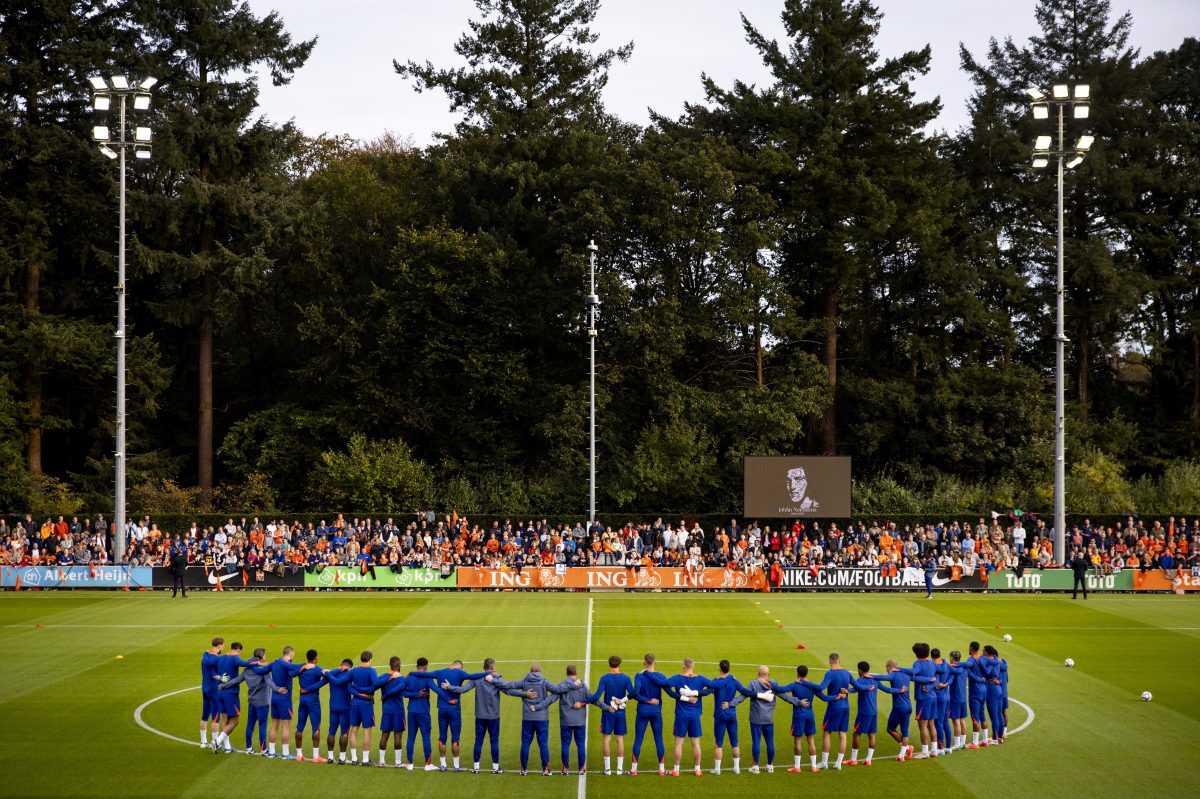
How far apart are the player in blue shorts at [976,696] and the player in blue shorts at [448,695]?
7720 mm

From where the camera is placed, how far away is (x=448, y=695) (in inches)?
620

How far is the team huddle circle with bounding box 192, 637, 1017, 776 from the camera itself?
617 inches

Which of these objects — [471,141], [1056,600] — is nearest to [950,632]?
[1056,600]

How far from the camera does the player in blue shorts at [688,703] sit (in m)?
15.6

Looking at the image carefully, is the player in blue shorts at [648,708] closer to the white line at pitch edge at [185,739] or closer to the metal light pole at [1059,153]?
the white line at pitch edge at [185,739]

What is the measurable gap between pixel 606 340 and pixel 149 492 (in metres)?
23.0

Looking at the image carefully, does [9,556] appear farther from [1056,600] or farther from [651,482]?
[1056,600]

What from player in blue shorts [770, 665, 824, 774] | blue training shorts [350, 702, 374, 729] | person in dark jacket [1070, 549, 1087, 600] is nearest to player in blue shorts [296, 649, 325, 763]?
blue training shorts [350, 702, 374, 729]

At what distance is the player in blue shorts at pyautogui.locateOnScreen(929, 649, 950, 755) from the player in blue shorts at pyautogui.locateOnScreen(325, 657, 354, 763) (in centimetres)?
883

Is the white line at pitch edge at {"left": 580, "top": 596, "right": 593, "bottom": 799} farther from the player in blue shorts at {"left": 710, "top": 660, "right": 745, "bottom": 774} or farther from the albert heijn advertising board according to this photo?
the albert heijn advertising board

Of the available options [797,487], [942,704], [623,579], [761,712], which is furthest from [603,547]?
[761,712]

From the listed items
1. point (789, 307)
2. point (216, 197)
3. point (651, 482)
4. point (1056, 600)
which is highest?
point (216, 197)

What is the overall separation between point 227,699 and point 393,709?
2.68 m

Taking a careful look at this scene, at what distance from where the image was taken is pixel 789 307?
53.7 metres
